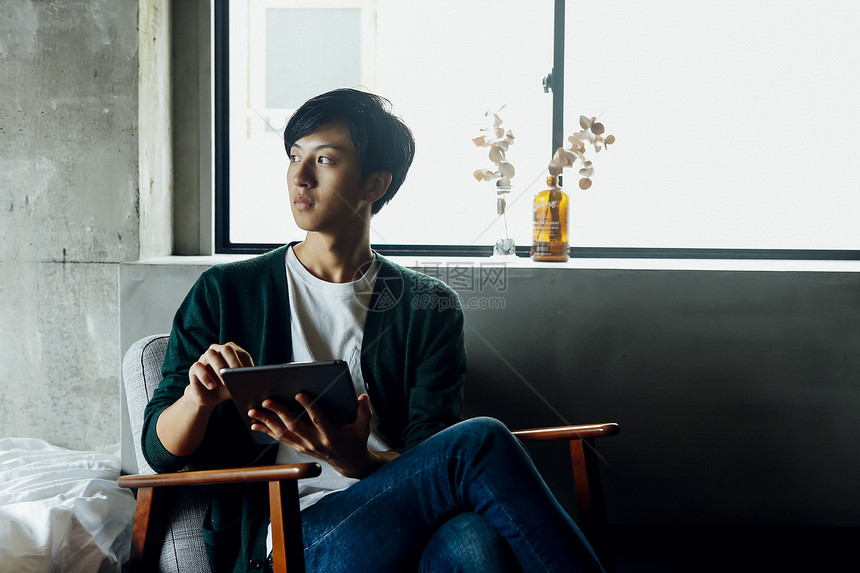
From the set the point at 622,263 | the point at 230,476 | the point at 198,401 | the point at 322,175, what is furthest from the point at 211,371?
the point at 622,263

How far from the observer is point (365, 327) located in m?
1.39

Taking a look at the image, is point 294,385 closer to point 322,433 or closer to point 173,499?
point 322,433

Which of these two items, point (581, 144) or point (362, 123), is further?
point (581, 144)

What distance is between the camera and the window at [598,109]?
215 cm

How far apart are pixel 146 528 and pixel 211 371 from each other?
1.19 ft

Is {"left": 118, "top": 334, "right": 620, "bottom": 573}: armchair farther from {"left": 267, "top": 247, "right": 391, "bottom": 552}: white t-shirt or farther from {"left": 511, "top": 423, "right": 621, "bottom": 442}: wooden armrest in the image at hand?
{"left": 267, "top": 247, "right": 391, "bottom": 552}: white t-shirt

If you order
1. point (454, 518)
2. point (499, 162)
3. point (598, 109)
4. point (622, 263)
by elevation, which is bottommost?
point (454, 518)

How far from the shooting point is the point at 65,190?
1801mm

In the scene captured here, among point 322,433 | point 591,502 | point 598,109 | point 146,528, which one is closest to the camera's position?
point 322,433

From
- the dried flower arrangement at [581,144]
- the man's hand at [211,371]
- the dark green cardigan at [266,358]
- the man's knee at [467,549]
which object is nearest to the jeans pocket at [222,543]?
the dark green cardigan at [266,358]

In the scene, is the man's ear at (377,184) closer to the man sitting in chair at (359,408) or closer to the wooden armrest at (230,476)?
the man sitting in chair at (359,408)

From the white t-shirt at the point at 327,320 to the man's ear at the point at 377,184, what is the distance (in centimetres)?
19

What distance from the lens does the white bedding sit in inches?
50.7

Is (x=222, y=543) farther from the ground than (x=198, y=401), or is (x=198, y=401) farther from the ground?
(x=198, y=401)
